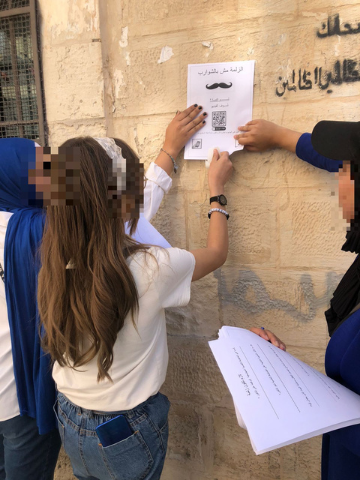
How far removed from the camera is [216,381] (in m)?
1.91

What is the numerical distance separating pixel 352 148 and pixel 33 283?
3.68 feet

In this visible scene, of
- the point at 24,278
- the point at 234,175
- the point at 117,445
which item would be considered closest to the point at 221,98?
the point at 234,175

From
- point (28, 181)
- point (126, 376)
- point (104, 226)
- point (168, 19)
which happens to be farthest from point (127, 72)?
point (126, 376)

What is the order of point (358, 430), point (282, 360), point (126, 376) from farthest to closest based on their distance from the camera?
point (126, 376), point (282, 360), point (358, 430)

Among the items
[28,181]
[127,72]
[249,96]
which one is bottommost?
[28,181]

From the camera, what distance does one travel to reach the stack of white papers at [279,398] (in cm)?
84

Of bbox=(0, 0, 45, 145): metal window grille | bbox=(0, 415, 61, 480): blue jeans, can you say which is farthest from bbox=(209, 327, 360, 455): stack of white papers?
bbox=(0, 0, 45, 145): metal window grille

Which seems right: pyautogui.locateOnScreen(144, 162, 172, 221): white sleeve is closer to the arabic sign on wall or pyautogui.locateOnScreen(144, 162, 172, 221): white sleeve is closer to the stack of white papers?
the arabic sign on wall

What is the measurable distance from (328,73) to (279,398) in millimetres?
1312

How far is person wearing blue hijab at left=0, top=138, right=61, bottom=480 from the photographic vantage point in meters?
1.30

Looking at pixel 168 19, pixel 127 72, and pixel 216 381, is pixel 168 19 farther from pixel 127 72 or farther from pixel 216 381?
pixel 216 381

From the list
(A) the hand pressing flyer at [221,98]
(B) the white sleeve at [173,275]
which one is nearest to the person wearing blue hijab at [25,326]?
(B) the white sleeve at [173,275]

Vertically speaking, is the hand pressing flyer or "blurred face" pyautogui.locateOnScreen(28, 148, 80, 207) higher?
the hand pressing flyer

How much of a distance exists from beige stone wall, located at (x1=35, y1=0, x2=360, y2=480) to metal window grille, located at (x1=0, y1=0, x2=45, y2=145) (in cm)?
8
